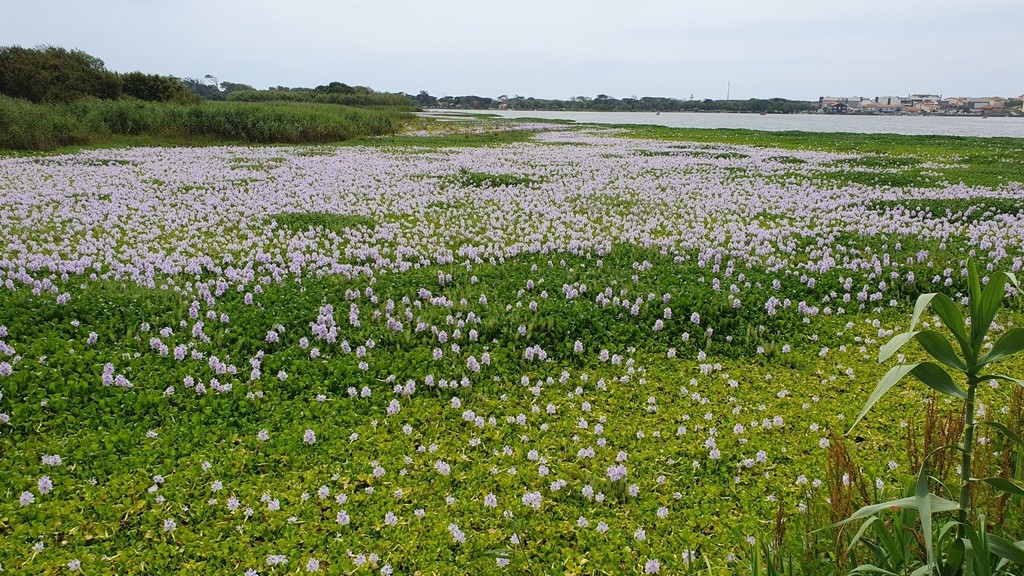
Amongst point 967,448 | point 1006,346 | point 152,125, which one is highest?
point 152,125

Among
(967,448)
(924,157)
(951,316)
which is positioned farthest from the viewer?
(924,157)

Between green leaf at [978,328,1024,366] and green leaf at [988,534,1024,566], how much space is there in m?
0.72

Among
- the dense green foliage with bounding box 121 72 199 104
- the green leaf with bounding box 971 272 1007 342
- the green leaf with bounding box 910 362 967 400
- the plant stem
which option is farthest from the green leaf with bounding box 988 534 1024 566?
the dense green foliage with bounding box 121 72 199 104

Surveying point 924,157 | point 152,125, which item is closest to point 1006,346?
point 924,157

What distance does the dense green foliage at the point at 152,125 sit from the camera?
22.7 metres

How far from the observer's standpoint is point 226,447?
14.6 feet

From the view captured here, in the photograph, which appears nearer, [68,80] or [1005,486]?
[1005,486]

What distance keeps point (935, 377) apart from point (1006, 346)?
23 cm

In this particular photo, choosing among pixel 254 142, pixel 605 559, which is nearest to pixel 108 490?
pixel 605 559

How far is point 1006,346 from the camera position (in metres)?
1.80

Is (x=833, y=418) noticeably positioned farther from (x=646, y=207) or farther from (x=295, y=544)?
(x=646, y=207)

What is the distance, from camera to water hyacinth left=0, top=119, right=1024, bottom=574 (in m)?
3.76

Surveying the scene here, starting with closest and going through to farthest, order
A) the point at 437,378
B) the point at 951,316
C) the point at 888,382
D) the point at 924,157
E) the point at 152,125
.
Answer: the point at 888,382, the point at 951,316, the point at 437,378, the point at 924,157, the point at 152,125

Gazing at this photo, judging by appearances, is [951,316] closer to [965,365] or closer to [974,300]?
[974,300]
